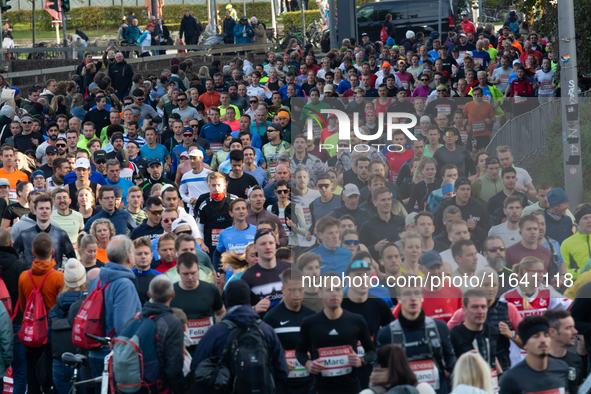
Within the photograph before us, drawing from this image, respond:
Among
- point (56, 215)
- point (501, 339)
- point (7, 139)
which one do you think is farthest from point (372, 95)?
point (501, 339)

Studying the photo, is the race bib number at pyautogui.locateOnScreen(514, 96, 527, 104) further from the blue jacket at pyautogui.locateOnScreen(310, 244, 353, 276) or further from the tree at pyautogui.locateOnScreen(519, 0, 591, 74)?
the blue jacket at pyautogui.locateOnScreen(310, 244, 353, 276)

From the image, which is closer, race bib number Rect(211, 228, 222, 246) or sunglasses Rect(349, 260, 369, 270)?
sunglasses Rect(349, 260, 369, 270)

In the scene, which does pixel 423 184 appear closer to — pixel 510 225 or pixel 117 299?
pixel 510 225

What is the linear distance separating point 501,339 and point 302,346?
4.88 ft

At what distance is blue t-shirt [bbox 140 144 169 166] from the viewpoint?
1232cm

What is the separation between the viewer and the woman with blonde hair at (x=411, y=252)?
21.8 feet

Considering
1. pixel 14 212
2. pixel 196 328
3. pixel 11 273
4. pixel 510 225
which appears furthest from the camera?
pixel 14 212

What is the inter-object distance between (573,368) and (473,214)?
298cm

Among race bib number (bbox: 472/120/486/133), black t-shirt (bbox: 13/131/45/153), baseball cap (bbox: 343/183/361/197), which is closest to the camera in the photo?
baseball cap (bbox: 343/183/361/197)

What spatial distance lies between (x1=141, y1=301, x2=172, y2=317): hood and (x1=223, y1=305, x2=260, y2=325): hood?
44 cm

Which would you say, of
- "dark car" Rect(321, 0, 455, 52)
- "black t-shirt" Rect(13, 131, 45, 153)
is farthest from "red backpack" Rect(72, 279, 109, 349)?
"dark car" Rect(321, 0, 455, 52)

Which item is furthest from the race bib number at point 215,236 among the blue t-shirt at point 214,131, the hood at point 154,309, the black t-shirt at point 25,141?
the black t-shirt at point 25,141

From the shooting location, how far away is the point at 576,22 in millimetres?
12516

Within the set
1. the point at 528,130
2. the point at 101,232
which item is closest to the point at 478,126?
the point at 528,130
